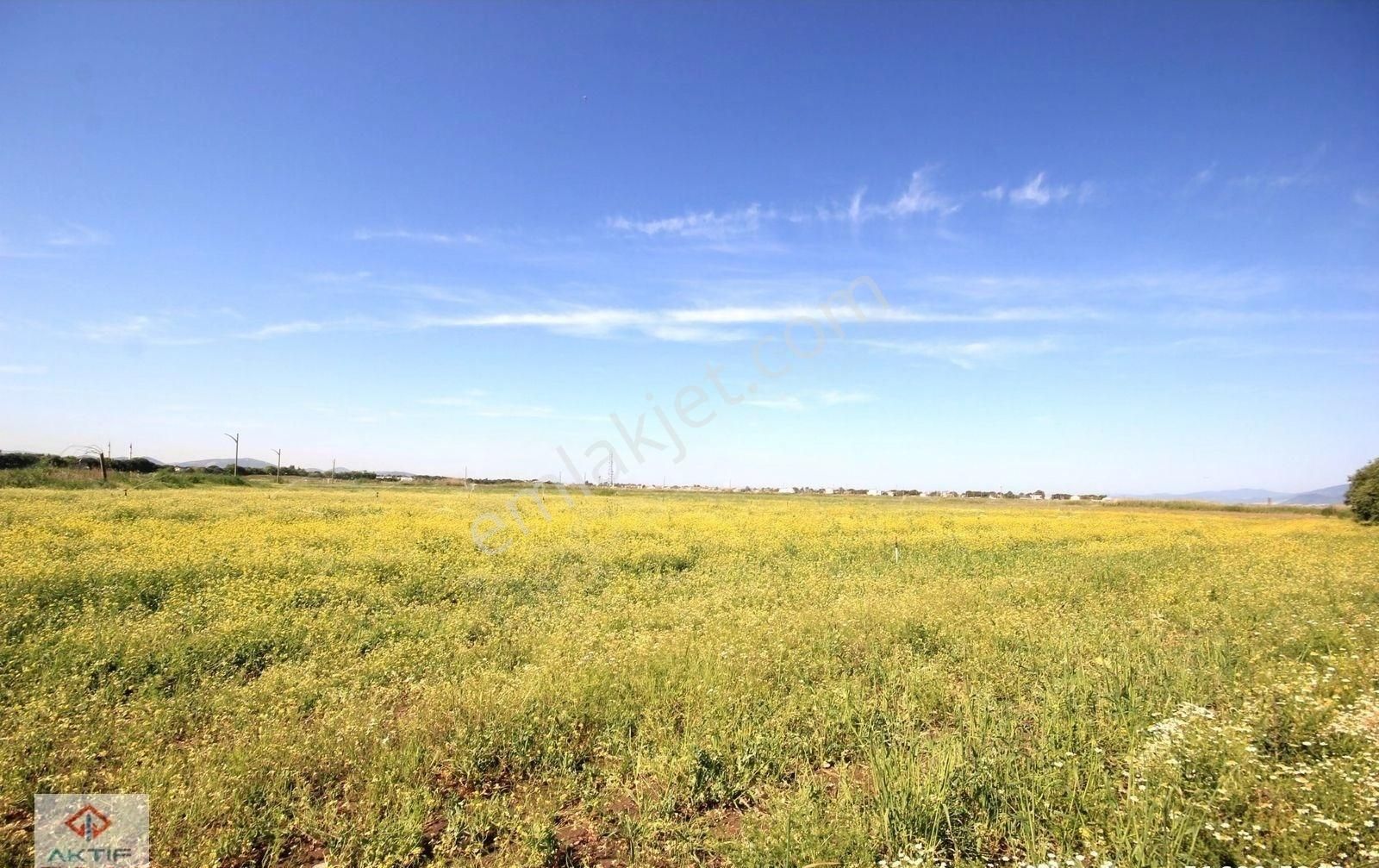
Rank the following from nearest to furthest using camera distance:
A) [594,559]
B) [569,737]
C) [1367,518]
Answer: [569,737]
[594,559]
[1367,518]

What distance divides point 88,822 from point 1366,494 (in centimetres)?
5505

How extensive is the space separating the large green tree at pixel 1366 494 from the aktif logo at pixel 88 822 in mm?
53442

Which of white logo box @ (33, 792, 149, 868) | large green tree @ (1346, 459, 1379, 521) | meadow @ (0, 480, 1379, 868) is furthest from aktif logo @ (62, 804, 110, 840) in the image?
large green tree @ (1346, 459, 1379, 521)

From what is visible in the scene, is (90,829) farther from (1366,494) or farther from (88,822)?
(1366,494)

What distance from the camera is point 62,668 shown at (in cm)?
598

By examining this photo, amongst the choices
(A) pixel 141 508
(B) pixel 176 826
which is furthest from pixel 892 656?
(A) pixel 141 508

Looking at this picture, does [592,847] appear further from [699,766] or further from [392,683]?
[392,683]

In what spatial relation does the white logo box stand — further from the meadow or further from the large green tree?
the large green tree

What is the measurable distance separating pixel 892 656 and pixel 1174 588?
26.3 feet

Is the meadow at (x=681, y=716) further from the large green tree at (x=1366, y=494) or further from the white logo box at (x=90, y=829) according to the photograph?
the large green tree at (x=1366, y=494)

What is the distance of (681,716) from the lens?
211 inches

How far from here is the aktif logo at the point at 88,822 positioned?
12.2ft

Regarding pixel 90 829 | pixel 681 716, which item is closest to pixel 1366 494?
pixel 681 716

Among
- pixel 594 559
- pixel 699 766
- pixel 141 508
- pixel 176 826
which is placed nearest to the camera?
pixel 176 826
